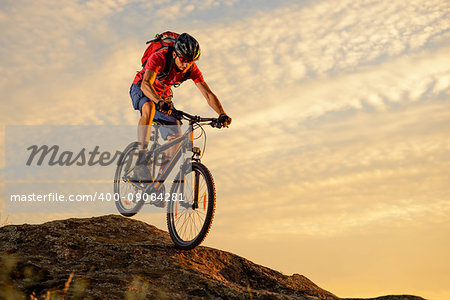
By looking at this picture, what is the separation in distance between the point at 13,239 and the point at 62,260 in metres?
1.23

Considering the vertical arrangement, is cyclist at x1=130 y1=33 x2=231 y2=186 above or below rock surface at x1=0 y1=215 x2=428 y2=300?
above

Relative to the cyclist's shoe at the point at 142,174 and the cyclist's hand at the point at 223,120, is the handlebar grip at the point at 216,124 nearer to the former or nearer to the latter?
the cyclist's hand at the point at 223,120

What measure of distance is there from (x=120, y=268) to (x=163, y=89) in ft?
13.6

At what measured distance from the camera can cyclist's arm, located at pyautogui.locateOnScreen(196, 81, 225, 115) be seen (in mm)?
9312

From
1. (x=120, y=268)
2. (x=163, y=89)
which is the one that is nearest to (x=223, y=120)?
(x=163, y=89)

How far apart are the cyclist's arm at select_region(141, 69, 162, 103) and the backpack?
0.39 metres

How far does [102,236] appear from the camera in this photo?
7945 mm

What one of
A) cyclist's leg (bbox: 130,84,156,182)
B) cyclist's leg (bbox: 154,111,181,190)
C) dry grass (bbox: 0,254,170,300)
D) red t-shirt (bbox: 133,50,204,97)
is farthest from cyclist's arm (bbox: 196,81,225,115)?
dry grass (bbox: 0,254,170,300)

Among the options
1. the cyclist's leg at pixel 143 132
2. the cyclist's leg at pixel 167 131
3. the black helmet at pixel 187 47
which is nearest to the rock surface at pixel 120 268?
the cyclist's leg at pixel 143 132

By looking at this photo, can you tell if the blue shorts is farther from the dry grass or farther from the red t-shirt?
the dry grass

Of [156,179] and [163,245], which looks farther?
[156,179]

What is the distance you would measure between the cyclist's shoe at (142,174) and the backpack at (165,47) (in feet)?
5.94

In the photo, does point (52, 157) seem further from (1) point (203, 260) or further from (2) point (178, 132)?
(1) point (203, 260)

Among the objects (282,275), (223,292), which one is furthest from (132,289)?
(282,275)
